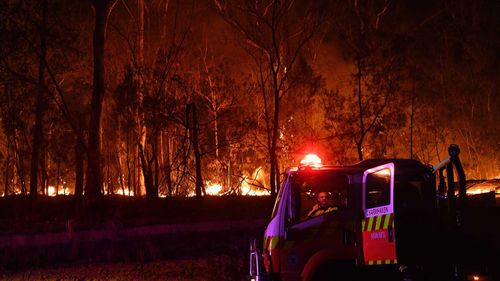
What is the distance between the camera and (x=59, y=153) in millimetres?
33219

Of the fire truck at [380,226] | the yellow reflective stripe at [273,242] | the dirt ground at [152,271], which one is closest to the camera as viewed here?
the fire truck at [380,226]

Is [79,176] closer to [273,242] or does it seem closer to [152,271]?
[152,271]

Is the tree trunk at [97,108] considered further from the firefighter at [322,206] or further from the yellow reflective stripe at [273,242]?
the firefighter at [322,206]

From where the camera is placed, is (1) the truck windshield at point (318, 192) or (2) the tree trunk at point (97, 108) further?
(2) the tree trunk at point (97, 108)

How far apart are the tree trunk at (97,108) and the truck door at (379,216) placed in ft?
49.4

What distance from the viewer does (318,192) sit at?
6.07 m

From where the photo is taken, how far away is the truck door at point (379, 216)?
5.13 meters

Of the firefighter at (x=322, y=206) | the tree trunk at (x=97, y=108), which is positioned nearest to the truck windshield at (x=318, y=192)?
the firefighter at (x=322, y=206)

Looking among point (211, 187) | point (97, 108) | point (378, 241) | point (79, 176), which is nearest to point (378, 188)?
point (378, 241)

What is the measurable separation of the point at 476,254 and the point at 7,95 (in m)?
25.7

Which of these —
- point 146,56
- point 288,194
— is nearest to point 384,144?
point 146,56

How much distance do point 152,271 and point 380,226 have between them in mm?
7189

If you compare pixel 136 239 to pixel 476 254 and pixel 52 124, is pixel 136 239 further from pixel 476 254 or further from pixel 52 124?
pixel 52 124

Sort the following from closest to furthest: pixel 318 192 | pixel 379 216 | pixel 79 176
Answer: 1. pixel 379 216
2. pixel 318 192
3. pixel 79 176
